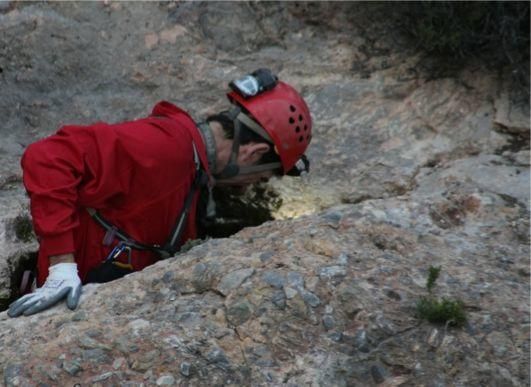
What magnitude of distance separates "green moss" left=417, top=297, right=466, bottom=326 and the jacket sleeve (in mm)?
1456

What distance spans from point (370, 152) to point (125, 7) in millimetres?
1848

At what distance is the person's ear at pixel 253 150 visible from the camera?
353 cm

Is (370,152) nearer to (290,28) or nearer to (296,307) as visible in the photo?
(290,28)

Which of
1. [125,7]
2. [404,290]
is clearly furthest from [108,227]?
[125,7]

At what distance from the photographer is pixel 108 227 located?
3186 millimetres

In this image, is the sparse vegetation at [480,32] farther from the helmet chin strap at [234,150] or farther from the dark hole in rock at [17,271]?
the dark hole in rock at [17,271]

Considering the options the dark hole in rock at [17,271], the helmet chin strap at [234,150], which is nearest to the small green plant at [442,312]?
the helmet chin strap at [234,150]

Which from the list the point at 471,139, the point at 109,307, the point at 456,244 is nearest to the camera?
the point at 109,307

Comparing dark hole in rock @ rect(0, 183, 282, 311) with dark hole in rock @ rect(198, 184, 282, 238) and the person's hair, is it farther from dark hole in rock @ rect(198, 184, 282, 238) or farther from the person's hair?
the person's hair

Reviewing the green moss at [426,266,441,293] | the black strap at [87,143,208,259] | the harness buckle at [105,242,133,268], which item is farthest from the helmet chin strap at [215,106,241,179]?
the green moss at [426,266,441,293]

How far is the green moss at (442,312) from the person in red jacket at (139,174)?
1278 mm

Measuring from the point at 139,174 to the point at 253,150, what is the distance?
27.5 inches

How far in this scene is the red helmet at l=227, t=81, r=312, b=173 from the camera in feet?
11.5

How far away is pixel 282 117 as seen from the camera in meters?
3.50
